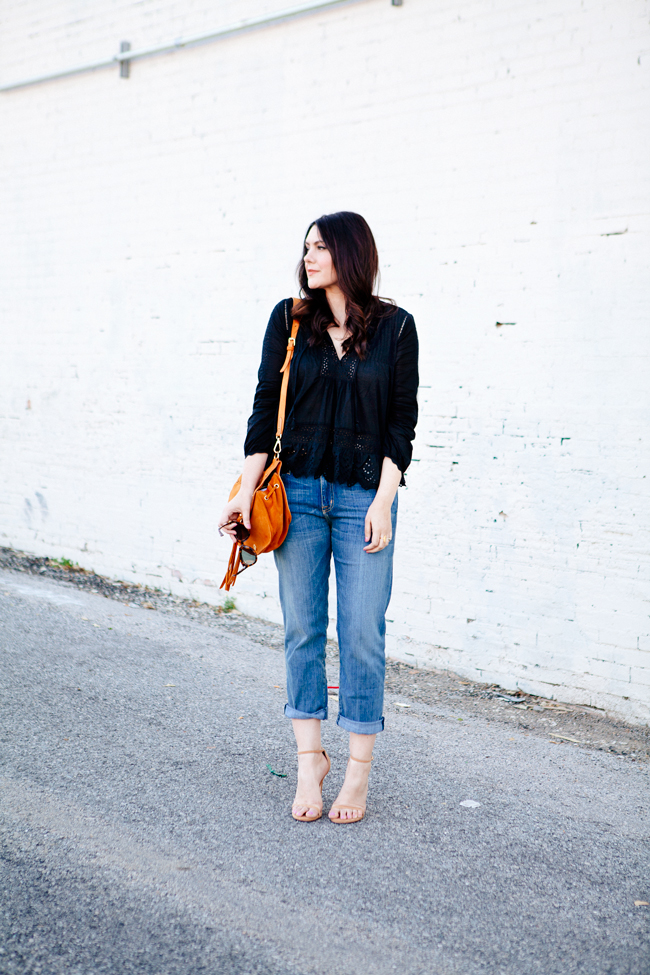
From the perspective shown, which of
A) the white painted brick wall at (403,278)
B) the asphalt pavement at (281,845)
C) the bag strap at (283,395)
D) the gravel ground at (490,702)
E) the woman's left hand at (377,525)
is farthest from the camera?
the white painted brick wall at (403,278)

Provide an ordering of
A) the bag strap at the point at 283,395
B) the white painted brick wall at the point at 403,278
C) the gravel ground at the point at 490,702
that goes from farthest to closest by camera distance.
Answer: the white painted brick wall at the point at 403,278
the gravel ground at the point at 490,702
the bag strap at the point at 283,395

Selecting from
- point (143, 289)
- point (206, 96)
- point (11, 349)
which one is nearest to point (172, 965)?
point (143, 289)

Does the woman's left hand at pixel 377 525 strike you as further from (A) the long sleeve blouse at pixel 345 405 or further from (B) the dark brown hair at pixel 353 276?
(B) the dark brown hair at pixel 353 276

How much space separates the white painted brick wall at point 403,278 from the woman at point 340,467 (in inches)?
73.2

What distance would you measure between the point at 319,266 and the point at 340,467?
0.71m

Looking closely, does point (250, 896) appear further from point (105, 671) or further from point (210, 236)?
point (210, 236)

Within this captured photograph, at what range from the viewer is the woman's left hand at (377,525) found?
8.80 ft

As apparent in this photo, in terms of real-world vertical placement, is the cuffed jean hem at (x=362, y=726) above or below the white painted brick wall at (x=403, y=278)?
below

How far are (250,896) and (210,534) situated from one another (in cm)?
385

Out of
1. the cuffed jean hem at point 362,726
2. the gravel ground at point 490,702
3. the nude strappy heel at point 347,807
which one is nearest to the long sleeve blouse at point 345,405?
the cuffed jean hem at point 362,726

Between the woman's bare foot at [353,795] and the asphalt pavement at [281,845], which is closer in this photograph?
the asphalt pavement at [281,845]

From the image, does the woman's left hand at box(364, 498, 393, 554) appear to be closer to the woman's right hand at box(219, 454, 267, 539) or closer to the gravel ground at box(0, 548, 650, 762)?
the woman's right hand at box(219, 454, 267, 539)

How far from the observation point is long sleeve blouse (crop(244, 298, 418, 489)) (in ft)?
9.00

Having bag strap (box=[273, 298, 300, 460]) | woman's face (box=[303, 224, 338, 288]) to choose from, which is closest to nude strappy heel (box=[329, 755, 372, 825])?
bag strap (box=[273, 298, 300, 460])
